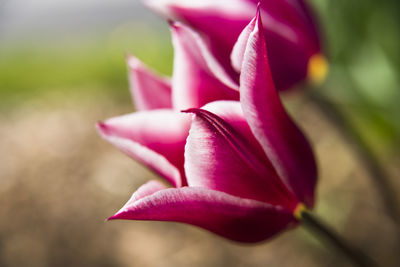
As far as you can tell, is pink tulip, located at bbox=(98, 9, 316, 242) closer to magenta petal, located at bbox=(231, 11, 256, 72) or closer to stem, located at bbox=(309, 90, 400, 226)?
magenta petal, located at bbox=(231, 11, 256, 72)

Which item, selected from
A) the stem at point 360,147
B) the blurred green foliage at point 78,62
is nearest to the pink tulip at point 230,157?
the stem at point 360,147

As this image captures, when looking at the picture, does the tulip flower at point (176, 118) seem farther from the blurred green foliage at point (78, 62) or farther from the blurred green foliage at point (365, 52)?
the blurred green foliage at point (78, 62)

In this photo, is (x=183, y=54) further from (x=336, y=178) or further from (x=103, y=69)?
(x=103, y=69)

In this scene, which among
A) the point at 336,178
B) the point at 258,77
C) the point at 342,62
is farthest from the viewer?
the point at 336,178

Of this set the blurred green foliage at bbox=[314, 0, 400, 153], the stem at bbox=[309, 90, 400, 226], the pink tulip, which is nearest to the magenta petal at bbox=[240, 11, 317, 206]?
the pink tulip

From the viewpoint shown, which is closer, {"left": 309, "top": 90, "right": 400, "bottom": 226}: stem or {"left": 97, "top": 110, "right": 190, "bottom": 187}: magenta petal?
{"left": 97, "top": 110, "right": 190, "bottom": 187}: magenta petal

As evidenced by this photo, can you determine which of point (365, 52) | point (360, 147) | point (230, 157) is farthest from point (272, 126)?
point (365, 52)

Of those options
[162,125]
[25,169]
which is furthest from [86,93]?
[162,125]

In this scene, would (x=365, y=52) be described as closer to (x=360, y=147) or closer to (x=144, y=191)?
(x=360, y=147)
